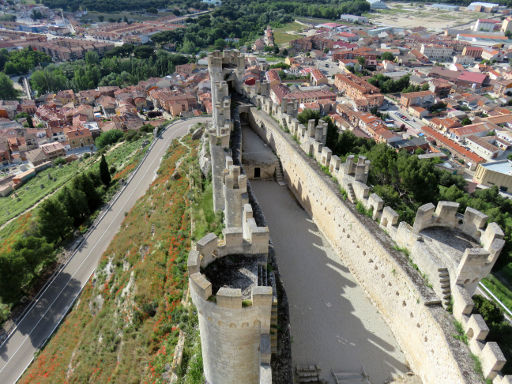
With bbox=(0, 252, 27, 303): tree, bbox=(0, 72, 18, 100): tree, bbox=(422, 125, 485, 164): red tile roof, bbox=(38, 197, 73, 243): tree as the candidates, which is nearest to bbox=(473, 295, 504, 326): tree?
bbox=(0, 252, 27, 303): tree

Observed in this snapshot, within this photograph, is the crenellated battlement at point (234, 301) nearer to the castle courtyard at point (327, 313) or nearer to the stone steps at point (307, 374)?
the stone steps at point (307, 374)

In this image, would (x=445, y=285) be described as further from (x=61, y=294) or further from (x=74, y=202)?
(x=74, y=202)

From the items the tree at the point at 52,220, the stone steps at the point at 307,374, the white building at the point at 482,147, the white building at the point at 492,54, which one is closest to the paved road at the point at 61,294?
the tree at the point at 52,220

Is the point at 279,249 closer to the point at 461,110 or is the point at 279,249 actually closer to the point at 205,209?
the point at 205,209

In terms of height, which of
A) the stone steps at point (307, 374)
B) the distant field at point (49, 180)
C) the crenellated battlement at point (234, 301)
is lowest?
the distant field at point (49, 180)

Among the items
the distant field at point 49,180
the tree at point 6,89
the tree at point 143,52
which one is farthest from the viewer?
the tree at point 143,52

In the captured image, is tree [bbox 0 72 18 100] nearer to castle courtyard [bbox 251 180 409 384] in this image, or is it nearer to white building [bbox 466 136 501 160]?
castle courtyard [bbox 251 180 409 384]
